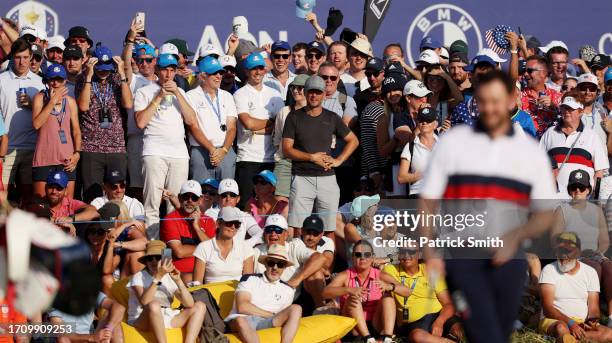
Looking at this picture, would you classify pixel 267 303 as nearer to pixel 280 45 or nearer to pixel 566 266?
pixel 566 266

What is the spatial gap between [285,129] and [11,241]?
6.22 metres

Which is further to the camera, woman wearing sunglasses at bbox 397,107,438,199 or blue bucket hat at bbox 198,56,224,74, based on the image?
blue bucket hat at bbox 198,56,224,74

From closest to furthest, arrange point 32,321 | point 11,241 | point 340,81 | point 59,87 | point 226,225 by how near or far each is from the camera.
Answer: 1. point 11,241
2. point 32,321
3. point 226,225
4. point 59,87
5. point 340,81

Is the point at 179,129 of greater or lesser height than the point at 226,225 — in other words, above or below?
above

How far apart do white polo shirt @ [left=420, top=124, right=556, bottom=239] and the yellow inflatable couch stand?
13.1 feet

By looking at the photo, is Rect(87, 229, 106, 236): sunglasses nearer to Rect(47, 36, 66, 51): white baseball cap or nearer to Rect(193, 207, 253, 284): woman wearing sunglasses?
Rect(193, 207, 253, 284): woman wearing sunglasses

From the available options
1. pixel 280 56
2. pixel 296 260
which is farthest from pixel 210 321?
pixel 280 56

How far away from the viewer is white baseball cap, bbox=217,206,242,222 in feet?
35.6

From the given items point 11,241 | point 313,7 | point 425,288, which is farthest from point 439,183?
point 313,7

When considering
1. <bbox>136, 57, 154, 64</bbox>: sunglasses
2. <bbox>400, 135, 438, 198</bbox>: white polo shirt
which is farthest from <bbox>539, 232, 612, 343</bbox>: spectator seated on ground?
<bbox>136, 57, 154, 64</bbox>: sunglasses

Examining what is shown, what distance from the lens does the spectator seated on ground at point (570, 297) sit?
1073cm

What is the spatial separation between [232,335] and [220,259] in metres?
0.92

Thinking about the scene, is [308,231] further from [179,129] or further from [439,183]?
[439,183]

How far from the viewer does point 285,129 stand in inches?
453
